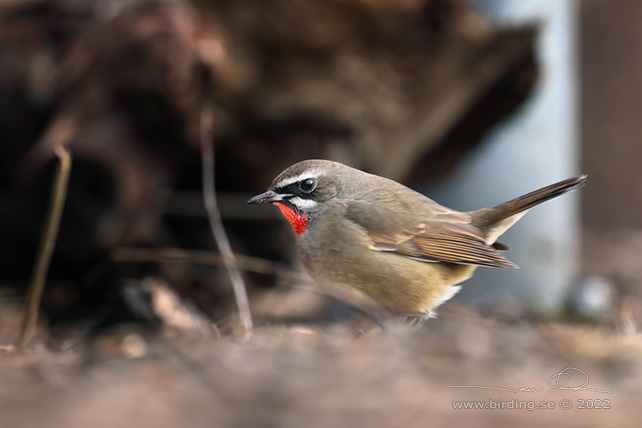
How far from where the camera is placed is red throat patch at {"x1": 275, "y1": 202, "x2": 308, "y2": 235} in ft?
4.64

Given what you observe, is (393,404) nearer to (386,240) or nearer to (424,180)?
(386,240)

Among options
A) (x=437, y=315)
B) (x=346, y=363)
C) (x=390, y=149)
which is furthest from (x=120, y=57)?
(x=437, y=315)

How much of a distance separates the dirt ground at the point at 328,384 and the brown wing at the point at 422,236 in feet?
0.64

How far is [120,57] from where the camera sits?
4.57 meters

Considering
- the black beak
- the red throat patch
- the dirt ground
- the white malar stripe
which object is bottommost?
the dirt ground

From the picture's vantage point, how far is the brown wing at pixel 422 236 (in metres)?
1.55

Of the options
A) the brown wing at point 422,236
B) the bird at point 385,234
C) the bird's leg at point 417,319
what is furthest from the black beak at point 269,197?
the bird's leg at point 417,319

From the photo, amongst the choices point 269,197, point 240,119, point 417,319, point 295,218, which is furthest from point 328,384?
point 240,119

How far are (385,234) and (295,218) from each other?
24 centimetres

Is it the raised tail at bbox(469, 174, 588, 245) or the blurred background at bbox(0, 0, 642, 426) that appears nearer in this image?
the raised tail at bbox(469, 174, 588, 245)

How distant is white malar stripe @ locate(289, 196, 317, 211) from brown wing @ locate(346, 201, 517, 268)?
0.10 meters

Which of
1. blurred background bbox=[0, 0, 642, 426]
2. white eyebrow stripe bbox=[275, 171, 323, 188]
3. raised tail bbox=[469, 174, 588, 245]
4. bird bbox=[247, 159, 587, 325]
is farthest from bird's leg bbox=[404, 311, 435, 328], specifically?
blurred background bbox=[0, 0, 642, 426]

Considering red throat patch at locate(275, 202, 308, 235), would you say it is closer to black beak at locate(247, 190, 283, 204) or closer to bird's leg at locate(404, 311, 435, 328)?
black beak at locate(247, 190, 283, 204)

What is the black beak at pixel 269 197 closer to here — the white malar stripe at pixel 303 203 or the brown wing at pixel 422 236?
the white malar stripe at pixel 303 203
